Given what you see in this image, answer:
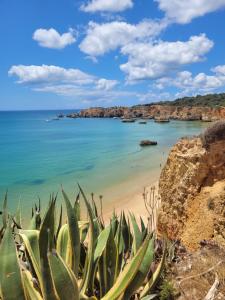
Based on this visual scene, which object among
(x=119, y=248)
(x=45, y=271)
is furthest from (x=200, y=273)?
(x=45, y=271)

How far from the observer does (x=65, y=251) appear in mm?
2525

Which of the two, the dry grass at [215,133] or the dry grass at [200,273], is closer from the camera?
the dry grass at [200,273]

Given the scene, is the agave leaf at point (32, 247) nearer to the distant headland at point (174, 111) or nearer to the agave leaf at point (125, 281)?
the agave leaf at point (125, 281)

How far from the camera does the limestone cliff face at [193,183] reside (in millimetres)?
4930

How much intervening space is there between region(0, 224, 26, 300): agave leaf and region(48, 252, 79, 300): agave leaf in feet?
0.84

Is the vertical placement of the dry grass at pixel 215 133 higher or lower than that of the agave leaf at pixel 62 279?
higher

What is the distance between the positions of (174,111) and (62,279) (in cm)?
8244

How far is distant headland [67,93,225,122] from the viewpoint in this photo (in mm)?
70750

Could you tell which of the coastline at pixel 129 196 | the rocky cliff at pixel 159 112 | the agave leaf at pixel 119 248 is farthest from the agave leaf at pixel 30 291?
the rocky cliff at pixel 159 112

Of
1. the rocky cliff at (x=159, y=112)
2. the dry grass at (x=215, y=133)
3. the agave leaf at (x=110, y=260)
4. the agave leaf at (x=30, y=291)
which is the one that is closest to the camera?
the agave leaf at (x=30, y=291)

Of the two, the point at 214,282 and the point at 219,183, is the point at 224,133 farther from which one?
the point at 214,282

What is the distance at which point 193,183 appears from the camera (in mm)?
5234

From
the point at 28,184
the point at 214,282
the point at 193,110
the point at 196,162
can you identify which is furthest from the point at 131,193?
the point at 193,110

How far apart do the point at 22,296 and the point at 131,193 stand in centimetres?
1314
